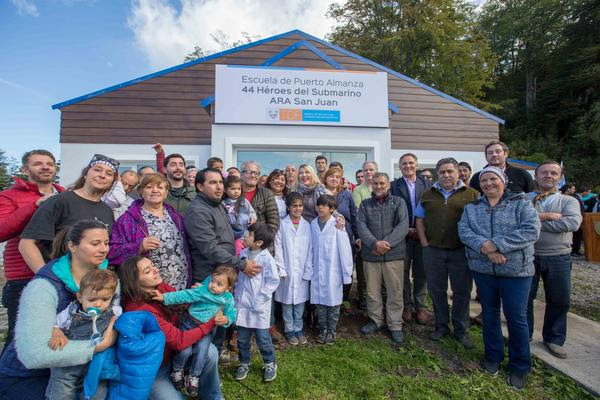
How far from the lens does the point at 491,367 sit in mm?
2861

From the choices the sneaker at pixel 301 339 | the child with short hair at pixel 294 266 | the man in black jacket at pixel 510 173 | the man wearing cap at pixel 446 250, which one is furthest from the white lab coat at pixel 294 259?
the man in black jacket at pixel 510 173

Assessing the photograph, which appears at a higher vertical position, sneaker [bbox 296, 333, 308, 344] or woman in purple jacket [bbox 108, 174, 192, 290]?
woman in purple jacket [bbox 108, 174, 192, 290]

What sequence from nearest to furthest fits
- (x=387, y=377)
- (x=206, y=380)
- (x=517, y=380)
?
1. (x=206, y=380)
2. (x=517, y=380)
3. (x=387, y=377)

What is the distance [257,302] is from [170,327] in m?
0.83

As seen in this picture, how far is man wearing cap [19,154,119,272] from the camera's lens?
210 centimetres

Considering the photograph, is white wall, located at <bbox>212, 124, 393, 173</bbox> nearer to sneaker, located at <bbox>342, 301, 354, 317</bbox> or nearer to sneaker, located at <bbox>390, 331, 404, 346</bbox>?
sneaker, located at <bbox>342, 301, 354, 317</bbox>

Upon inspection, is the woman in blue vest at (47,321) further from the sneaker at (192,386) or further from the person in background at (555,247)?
the person in background at (555,247)

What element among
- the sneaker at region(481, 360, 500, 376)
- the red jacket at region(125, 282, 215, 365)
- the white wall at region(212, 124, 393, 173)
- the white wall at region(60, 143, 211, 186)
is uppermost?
the white wall at region(212, 124, 393, 173)

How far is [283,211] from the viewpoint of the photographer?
375 centimetres

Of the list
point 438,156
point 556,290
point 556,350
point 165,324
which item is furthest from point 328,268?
point 438,156

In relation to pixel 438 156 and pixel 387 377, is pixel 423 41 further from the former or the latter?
pixel 387 377

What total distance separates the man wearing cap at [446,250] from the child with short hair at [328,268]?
0.95 metres

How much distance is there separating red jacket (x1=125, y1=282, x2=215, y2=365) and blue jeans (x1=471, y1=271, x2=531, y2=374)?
2.51 m

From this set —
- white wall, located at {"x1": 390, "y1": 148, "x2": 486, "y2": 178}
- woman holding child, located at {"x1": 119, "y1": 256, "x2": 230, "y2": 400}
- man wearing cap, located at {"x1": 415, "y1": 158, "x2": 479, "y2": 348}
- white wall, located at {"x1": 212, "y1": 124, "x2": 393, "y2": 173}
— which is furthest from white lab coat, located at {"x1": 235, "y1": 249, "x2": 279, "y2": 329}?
white wall, located at {"x1": 390, "y1": 148, "x2": 486, "y2": 178}
